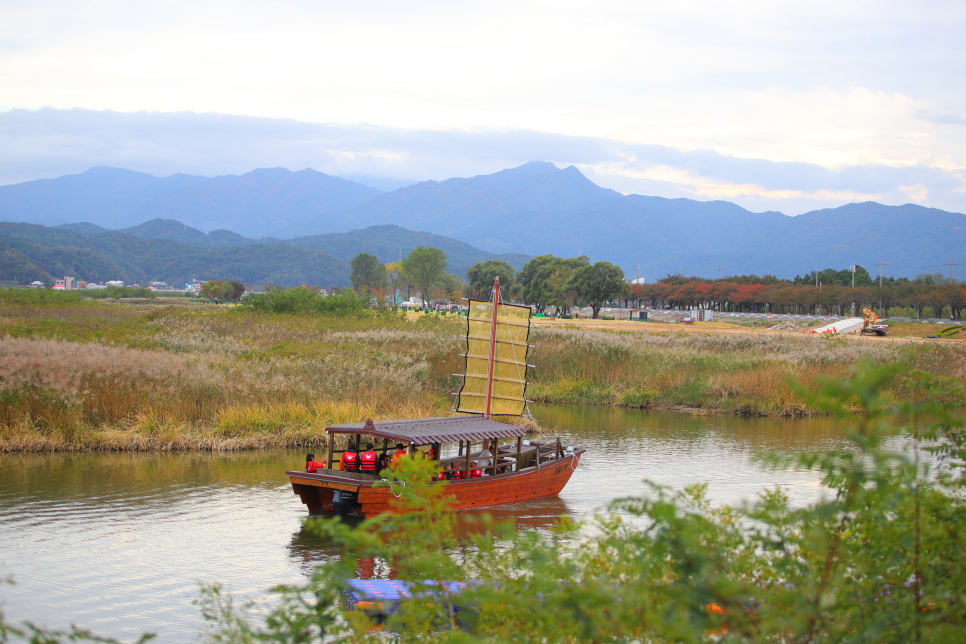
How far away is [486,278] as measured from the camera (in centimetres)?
12244

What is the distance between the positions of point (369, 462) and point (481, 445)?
14.1 feet

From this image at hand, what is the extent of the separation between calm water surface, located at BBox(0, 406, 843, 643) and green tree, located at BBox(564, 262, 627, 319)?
74.3 m

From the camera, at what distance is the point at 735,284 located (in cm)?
11619

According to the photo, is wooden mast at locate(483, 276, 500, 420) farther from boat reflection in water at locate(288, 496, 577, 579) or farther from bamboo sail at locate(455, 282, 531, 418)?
boat reflection in water at locate(288, 496, 577, 579)

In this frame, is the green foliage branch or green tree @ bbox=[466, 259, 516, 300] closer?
the green foliage branch

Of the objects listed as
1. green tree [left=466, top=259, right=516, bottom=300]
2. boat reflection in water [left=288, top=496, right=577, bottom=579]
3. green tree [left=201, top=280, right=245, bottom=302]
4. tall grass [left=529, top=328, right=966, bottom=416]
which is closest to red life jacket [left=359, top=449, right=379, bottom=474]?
boat reflection in water [left=288, top=496, right=577, bottom=579]

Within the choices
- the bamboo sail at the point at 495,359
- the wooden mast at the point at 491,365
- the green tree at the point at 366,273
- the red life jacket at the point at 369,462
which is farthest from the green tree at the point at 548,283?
the red life jacket at the point at 369,462

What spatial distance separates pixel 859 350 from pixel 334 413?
27.4 m

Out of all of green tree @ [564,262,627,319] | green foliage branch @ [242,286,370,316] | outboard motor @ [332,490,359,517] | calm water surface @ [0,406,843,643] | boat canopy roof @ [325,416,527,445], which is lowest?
calm water surface @ [0,406,843,643]

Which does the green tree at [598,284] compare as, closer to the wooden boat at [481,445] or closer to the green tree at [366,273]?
the green tree at [366,273]

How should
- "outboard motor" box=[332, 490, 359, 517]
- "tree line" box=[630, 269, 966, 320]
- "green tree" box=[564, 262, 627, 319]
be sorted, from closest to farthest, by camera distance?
1. "outboard motor" box=[332, 490, 359, 517]
2. "tree line" box=[630, 269, 966, 320]
3. "green tree" box=[564, 262, 627, 319]

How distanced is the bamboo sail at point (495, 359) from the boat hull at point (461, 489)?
2.49 metres

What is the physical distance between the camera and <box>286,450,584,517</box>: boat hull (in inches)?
540

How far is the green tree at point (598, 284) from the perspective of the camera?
98.4 metres
